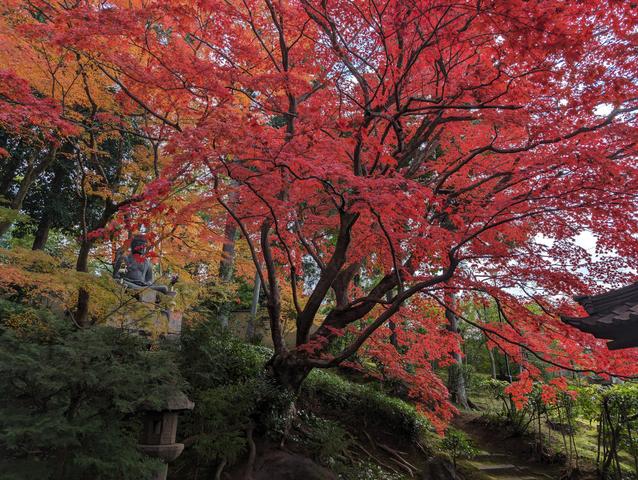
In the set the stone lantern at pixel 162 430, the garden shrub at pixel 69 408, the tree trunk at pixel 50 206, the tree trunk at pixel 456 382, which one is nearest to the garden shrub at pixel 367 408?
the tree trunk at pixel 456 382

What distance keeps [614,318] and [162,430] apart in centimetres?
408

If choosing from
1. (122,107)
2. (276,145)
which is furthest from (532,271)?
(122,107)

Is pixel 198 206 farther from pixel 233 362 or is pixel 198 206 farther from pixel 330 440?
pixel 330 440

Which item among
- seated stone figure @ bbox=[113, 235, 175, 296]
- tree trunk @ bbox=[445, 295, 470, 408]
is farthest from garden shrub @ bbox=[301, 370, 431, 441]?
tree trunk @ bbox=[445, 295, 470, 408]

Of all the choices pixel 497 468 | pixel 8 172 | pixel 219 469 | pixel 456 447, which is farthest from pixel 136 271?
pixel 497 468

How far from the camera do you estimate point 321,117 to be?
715 centimetres

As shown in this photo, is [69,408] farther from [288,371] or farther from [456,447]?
[456,447]

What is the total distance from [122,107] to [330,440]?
7564 mm

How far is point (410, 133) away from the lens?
780 cm

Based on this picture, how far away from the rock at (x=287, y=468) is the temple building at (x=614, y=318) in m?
4.47

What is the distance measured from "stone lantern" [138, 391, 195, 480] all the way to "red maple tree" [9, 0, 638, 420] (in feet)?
7.98

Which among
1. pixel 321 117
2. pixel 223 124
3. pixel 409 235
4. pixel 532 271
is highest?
pixel 321 117

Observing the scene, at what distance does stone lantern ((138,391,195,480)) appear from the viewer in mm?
3941

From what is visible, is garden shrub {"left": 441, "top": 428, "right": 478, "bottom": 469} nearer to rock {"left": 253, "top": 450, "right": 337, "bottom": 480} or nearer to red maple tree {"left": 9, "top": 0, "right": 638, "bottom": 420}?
red maple tree {"left": 9, "top": 0, "right": 638, "bottom": 420}
